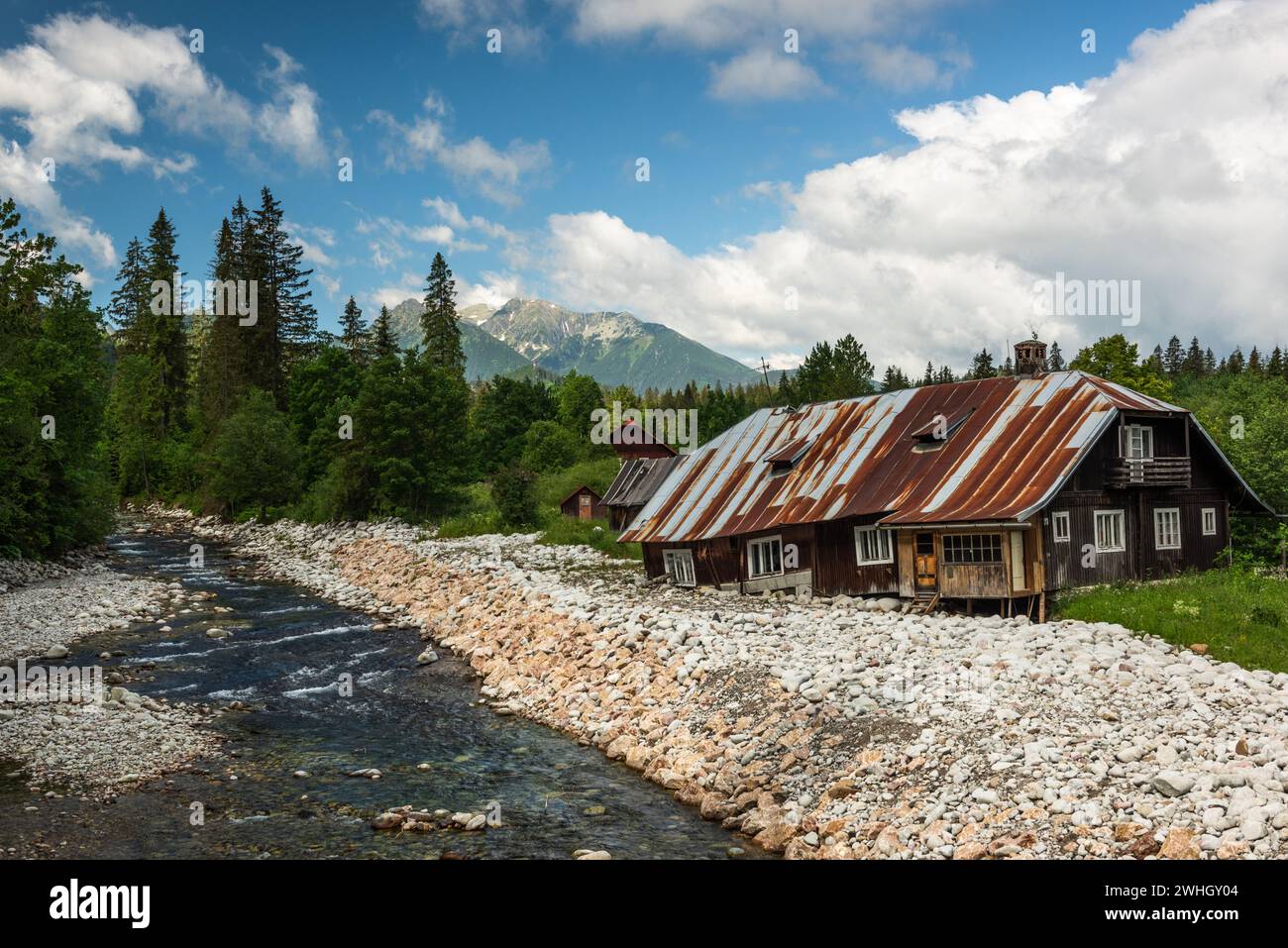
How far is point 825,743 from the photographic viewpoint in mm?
15453

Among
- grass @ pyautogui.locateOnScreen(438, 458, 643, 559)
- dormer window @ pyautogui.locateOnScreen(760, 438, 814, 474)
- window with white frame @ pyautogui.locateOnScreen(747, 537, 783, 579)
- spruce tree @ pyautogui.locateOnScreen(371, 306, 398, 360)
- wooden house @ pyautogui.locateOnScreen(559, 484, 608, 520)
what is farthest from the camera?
spruce tree @ pyautogui.locateOnScreen(371, 306, 398, 360)

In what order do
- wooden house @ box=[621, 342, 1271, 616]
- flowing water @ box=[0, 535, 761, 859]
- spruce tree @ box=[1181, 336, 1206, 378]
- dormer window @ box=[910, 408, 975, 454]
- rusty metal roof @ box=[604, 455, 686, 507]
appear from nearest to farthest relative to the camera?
1. flowing water @ box=[0, 535, 761, 859]
2. wooden house @ box=[621, 342, 1271, 616]
3. dormer window @ box=[910, 408, 975, 454]
4. rusty metal roof @ box=[604, 455, 686, 507]
5. spruce tree @ box=[1181, 336, 1206, 378]

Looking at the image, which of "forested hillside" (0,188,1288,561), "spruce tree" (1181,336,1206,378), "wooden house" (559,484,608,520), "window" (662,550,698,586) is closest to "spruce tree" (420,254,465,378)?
"forested hillside" (0,188,1288,561)

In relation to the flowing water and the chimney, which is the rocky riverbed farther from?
the chimney

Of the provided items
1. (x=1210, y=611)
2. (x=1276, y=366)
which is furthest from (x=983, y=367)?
(x=1210, y=611)

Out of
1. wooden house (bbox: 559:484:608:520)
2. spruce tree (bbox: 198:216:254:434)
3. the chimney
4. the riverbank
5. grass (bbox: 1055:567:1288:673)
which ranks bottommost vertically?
the riverbank

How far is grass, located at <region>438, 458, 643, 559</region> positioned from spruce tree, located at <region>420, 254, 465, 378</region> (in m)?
17.2

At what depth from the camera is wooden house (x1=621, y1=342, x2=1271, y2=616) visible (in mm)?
23172

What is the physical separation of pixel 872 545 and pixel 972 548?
3296 mm

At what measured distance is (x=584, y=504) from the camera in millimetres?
56969

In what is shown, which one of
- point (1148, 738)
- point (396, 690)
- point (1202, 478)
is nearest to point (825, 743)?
point (1148, 738)

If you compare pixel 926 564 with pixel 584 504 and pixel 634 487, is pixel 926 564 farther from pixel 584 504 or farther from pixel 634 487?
pixel 584 504
